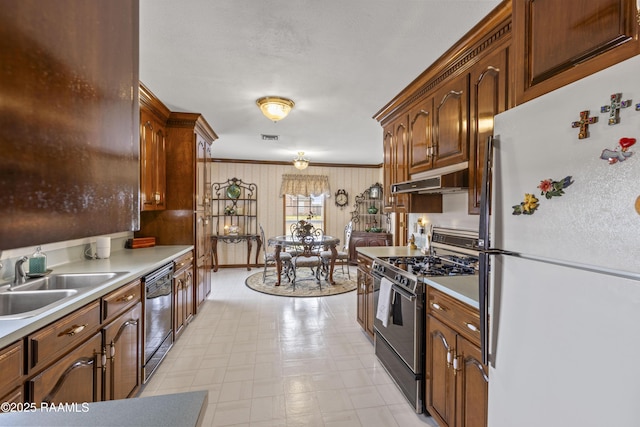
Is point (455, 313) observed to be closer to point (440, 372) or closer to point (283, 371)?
point (440, 372)

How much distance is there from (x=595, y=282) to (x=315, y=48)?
1.91m

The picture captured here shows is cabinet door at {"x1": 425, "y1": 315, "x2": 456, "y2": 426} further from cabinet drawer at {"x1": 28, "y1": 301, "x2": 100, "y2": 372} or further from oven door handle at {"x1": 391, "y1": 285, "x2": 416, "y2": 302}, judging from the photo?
cabinet drawer at {"x1": 28, "y1": 301, "x2": 100, "y2": 372}

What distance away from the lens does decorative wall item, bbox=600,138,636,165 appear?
0.69 m

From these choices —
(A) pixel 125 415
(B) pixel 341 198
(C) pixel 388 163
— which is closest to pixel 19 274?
(A) pixel 125 415

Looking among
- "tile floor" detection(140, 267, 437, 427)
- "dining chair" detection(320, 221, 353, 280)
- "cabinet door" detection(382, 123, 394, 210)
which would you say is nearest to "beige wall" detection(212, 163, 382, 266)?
"dining chair" detection(320, 221, 353, 280)

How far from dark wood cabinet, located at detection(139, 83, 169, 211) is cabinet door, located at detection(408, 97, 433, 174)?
8.03 ft

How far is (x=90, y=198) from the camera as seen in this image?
0.37 meters

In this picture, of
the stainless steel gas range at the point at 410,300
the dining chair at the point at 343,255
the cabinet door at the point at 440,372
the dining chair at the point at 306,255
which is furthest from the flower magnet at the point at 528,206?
the dining chair at the point at 343,255

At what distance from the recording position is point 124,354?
6.11 ft

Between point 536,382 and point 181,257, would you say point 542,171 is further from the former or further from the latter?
point 181,257

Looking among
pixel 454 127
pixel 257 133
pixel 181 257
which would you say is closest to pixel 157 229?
pixel 181 257

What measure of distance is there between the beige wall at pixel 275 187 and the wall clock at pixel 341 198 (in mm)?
91

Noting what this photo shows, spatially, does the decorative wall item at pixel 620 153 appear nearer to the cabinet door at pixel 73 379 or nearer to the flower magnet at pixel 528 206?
the flower magnet at pixel 528 206

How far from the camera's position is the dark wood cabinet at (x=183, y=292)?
287cm
